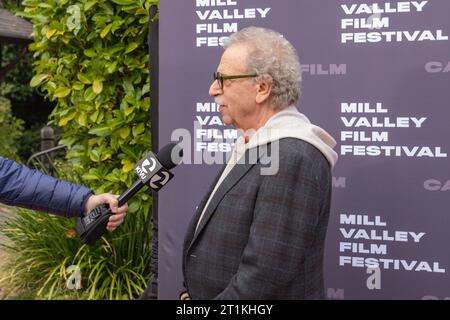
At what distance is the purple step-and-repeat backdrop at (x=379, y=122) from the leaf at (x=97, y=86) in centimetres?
108

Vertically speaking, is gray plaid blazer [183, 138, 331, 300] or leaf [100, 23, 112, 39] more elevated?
leaf [100, 23, 112, 39]

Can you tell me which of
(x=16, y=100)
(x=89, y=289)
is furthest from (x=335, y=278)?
(x=16, y=100)

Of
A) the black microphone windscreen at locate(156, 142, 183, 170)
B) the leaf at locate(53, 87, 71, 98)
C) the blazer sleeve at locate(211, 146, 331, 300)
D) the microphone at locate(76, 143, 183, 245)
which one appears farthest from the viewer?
the leaf at locate(53, 87, 71, 98)

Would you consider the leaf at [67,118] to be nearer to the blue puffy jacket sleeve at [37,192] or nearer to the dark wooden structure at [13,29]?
the blue puffy jacket sleeve at [37,192]

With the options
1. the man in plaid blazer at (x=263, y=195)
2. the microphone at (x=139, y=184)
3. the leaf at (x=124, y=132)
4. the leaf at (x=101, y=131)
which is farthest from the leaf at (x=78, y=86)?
the man in plaid blazer at (x=263, y=195)

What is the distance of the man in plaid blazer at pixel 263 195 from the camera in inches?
68.2

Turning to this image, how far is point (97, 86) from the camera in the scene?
12.0 ft

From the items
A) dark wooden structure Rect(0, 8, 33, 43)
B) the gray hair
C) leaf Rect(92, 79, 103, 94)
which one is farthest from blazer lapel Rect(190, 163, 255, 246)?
dark wooden structure Rect(0, 8, 33, 43)

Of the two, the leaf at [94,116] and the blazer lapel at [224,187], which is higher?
the leaf at [94,116]

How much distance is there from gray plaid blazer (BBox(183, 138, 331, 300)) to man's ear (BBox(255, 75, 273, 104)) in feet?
0.63

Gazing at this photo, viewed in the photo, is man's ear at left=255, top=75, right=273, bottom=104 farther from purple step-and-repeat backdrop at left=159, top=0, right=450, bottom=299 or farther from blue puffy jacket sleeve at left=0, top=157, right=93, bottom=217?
blue puffy jacket sleeve at left=0, top=157, right=93, bottom=217

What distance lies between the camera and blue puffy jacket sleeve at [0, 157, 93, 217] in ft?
7.82

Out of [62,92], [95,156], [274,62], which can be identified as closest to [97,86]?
[62,92]

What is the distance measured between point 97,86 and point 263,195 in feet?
7.21
